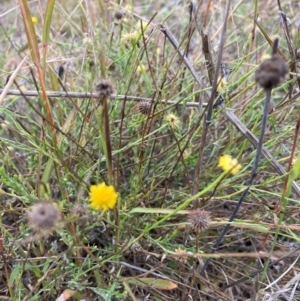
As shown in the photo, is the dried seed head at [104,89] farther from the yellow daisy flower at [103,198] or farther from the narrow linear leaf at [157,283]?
Answer: the narrow linear leaf at [157,283]

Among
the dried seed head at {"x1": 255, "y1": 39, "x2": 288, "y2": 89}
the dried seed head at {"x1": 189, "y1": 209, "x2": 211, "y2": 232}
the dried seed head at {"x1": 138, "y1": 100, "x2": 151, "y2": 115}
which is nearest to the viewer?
the dried seed head at {"x1": 255, "y1": 39, "x2": 288, "y2": 89}

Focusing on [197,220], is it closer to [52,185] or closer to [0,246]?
[0,246]

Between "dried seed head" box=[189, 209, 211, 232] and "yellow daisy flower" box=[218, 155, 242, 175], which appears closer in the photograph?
"yellow daisy flower" box=[218, 155, 242, 175]

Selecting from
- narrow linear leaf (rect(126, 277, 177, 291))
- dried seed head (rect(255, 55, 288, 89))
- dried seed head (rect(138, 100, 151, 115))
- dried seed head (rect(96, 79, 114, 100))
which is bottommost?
narrow linear leaf (rect(126, 277, 177, 291))

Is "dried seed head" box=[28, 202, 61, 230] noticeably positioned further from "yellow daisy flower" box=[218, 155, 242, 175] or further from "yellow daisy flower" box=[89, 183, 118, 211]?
"yellow daisy flower" box=[218, 155, 242, 175]

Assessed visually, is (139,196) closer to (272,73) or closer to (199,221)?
(199,221)

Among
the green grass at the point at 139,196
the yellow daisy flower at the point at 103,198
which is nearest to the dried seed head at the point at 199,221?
the green grass at the point at 139,196

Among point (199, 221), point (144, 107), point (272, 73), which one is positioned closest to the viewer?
point (272, 73)

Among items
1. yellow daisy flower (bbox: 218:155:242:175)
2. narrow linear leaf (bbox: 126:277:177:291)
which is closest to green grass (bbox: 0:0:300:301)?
narrow linear leaf (bbox: 126:277:177:291)

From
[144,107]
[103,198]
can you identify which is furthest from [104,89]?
[144,107]

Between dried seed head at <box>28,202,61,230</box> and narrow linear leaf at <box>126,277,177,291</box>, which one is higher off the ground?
dried seed head at <box>28,202,61,230</box>

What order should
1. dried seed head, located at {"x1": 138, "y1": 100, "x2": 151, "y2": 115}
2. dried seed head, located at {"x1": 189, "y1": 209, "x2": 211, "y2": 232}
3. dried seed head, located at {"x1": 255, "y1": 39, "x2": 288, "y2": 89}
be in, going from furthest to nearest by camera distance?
dried seed head, located at {"x1": 138, "y1": 100, "x2": 151, "y2": 115} < dried seed head, located at {"x1": 189, "y1": 209, "x2": 211, "y2": 232} < dried seed head, located at {"x1": 255, "y1": 39, "x2": 288, "y2": 89}
